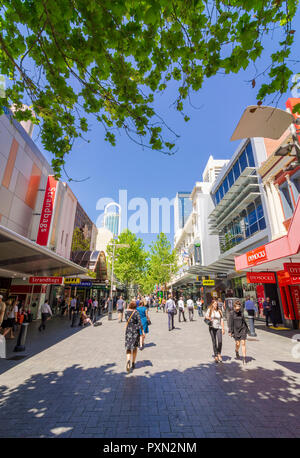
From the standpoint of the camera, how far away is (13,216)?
1441 cm

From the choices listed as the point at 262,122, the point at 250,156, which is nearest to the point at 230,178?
the point at 250,156

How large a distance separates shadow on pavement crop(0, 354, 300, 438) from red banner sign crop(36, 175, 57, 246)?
1265 centimetres

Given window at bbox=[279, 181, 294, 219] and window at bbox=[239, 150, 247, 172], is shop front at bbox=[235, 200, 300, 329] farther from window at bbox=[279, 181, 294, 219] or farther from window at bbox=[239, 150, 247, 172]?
window at bbox=[239, 150, 247, 172]

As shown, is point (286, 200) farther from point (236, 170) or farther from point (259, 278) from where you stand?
point (236, 170)

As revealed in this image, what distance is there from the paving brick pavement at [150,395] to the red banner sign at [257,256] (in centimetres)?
382

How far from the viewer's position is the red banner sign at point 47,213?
16.5 meters

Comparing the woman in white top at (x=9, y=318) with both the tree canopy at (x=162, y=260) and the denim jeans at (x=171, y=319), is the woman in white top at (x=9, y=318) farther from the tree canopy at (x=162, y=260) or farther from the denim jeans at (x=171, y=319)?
the tree canopy at (x=162, y=260)

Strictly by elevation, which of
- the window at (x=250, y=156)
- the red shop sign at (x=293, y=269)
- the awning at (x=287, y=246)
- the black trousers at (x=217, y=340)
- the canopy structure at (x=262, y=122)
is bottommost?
the black trousers at (x=217, y=340)

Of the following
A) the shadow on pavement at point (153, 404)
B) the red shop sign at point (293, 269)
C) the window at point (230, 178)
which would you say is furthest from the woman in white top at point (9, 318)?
the window at point (230, 178)

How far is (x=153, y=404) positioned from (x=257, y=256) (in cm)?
842

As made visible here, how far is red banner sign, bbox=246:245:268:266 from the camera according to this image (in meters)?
9.73

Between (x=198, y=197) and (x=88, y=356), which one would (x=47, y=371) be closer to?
(x=88, y=356)

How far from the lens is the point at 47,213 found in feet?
55.6

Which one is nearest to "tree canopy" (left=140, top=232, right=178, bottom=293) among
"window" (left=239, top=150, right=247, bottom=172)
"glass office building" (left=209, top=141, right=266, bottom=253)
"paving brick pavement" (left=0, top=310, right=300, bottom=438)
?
"glass office building" (left=209, top=141, right=266, bottom=253)
